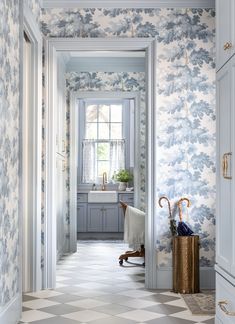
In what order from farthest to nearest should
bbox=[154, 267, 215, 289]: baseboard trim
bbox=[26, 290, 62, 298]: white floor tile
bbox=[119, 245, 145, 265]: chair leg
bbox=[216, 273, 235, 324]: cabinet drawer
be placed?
bbox=[119, 245, 145, 265]: chair leg, bbox=[154, 267, 215, 289]: baseboard trim, bbox=[26, 290, 62, 298]: white floor tile, bbox=[216, 273, 235, 324]: cabinet drawer

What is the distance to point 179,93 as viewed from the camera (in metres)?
5.29

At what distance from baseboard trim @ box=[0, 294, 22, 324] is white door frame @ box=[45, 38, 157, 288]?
1.23 meters

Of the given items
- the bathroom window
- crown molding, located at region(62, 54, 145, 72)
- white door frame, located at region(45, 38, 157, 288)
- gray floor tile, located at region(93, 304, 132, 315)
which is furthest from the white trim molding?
the bathroom window

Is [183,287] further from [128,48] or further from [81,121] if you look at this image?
[81,121]

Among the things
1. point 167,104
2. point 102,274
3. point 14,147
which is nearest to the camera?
point 14,147

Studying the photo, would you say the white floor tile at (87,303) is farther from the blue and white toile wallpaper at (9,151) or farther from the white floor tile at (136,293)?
the blue and white toile wallpaper at (9,151)

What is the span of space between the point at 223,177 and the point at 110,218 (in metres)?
6.51

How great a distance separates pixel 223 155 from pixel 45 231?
2.41 m

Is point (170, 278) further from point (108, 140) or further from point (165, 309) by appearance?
point (108, 140)

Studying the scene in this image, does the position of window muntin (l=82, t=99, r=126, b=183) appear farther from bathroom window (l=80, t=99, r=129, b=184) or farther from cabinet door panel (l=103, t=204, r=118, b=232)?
cabinet door panel (l=103, t=204, r=118, b=232)

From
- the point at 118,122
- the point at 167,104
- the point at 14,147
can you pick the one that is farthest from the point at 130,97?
the point at 14,147

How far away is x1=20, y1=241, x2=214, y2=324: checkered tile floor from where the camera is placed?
3.97m

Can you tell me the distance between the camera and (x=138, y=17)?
5.33 m

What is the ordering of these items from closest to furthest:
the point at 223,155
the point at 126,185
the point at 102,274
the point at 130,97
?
the point at 223,155
the point at 102,274
the point at 130,97
the point at 126,185
